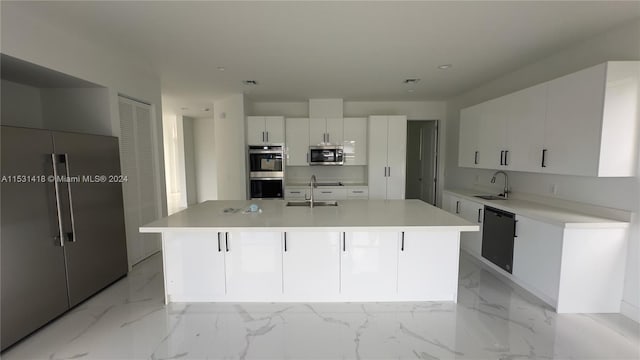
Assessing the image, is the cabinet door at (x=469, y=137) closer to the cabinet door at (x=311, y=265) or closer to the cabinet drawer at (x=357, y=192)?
the cabinet drawer at (x=357, y=192)

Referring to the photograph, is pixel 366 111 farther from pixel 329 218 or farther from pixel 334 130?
pixel 329 218

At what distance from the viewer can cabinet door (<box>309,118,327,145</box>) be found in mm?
5363

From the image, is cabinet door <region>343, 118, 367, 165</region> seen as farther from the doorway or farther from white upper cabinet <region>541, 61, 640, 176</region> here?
white upper cabinet <region>541, 61, 640, 176</region>

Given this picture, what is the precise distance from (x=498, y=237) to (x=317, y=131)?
3.45 meters

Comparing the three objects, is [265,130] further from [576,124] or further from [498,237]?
[576,124]

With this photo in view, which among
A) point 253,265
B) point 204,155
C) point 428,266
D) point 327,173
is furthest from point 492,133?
point 204,155

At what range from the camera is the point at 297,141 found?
538 centimetres

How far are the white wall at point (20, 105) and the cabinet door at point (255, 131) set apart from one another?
283 cm

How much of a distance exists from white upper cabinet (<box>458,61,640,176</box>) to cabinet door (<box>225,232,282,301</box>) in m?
2.80

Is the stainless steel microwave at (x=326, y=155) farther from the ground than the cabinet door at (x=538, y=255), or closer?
farther from the ground

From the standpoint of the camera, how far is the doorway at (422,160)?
5.87m

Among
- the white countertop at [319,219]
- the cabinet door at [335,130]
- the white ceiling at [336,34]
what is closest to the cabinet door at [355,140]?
the cabinet door at [335,130]

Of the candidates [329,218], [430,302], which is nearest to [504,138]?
[430,302]

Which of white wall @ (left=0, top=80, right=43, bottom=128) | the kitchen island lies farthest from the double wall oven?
white wall @ (left=0, top=80, right=43, bottom=128)
